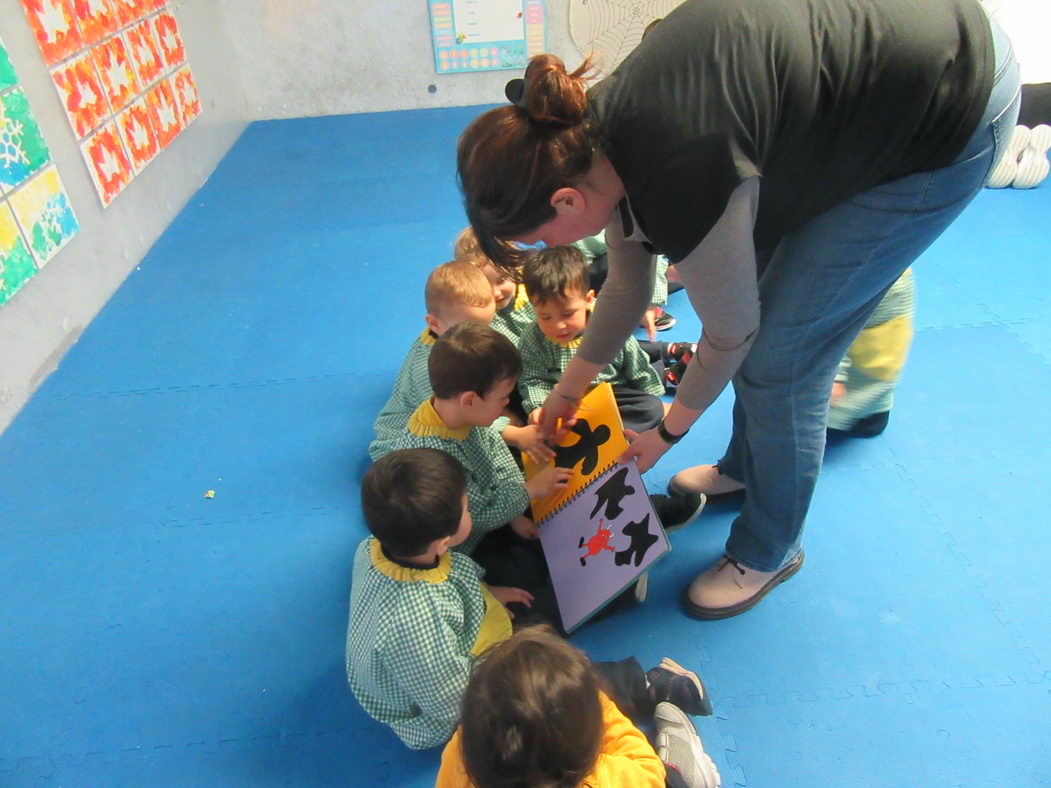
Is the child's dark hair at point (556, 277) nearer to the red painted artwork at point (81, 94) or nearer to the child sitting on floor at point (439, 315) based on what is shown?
the child sitting on floor at point (439, 315)

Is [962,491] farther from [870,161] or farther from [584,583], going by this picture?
[870,161]

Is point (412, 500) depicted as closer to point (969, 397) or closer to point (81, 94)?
point (969, 397)

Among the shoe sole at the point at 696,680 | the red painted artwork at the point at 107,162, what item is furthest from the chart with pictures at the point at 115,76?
the shoe sole at the point at 696,680

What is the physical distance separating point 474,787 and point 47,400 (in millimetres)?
2255

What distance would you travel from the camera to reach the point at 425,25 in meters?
4.84

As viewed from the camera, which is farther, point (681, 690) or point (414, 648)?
point (681, 690)

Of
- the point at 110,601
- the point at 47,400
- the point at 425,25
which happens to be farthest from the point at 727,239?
the point at 425,25

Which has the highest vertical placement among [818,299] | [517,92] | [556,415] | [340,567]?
[517,92]

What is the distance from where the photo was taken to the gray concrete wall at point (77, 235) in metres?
2.46

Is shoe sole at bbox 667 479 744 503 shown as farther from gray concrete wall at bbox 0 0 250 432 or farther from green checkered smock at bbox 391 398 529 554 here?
gray concrete wall at bbox 0 0 250 432

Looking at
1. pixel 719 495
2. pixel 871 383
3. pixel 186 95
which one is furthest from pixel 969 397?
pixel 186 95

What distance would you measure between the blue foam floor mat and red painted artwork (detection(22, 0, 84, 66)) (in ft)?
3.46

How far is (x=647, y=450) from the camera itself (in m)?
1.43

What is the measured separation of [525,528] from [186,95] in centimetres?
365
